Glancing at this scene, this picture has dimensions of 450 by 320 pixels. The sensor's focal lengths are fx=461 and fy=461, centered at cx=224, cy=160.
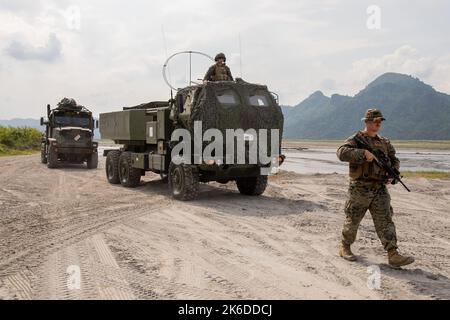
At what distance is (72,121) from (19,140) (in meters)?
20.0

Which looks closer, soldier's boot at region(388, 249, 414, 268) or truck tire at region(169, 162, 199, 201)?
soldier's boot at region(388, 249, 414, 268)

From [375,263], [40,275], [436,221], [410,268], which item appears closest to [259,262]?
[375,263]

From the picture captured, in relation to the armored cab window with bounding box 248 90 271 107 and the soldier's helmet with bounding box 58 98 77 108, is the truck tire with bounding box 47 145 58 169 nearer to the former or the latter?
the soldier's helmet with bounding box 58 98 77 108

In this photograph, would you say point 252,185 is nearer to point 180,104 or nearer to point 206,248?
point 180,104

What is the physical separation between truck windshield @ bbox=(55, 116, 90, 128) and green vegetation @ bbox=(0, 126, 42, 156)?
14633mm

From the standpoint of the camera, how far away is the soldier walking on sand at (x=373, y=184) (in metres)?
5.13

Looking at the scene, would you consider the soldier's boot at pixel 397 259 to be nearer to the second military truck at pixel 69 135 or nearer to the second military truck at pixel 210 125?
the second military truck at pixel 210 125

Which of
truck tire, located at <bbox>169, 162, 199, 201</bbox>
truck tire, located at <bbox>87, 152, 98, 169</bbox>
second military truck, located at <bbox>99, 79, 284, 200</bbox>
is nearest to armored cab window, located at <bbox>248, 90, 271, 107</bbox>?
second military truck, located at <bbox>99, 79, 284, 200</bbox>

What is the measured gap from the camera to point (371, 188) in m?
5.26

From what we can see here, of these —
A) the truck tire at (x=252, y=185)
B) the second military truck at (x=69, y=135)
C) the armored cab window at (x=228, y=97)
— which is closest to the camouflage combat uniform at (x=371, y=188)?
the armored cab window at (x=228, y=97)

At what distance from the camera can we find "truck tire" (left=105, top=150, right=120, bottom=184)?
45.0ft

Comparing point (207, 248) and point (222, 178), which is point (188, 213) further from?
point (207, 248)

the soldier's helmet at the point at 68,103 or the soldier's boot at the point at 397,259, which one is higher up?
the soldier's helmet at the point at 68,103

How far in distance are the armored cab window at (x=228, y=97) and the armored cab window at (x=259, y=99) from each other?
363 mm
